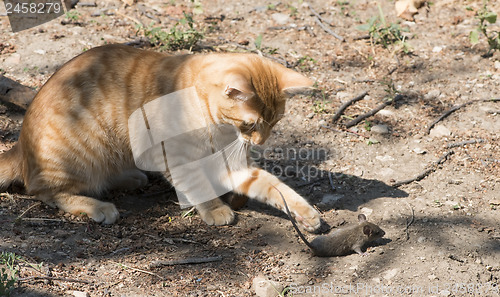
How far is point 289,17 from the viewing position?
6.26 meters

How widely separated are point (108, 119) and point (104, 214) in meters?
0.64

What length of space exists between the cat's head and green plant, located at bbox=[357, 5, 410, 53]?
2437 millimetres

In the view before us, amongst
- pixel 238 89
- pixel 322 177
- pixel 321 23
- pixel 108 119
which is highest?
pixel 238 89

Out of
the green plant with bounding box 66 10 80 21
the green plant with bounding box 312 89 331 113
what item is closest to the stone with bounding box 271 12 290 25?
the green plant with bounding box 312 89 331 113

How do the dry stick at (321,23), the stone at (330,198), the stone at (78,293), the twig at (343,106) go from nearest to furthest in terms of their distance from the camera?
1. the stone at (78,293)
2. the stone at (330,198)
3. the twig at (343,106)
4. the dry stick at (321,23)

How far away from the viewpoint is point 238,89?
121 inches

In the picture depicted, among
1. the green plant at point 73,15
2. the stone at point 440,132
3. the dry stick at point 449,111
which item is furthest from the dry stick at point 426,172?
the green plant at point 73,15

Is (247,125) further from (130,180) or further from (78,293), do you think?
(78,293)

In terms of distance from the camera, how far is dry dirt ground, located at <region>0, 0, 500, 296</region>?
308cm

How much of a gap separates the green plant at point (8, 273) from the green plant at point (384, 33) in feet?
13.7

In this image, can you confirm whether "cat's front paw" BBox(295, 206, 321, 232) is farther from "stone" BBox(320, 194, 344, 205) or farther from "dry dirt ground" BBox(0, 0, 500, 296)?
"stone" BBox(320, 194, 344, 205)

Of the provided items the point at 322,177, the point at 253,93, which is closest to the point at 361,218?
the point at 322,177

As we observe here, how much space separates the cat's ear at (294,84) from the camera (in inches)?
134

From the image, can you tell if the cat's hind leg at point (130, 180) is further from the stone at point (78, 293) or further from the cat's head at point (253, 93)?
the stone at point (78, 293)
